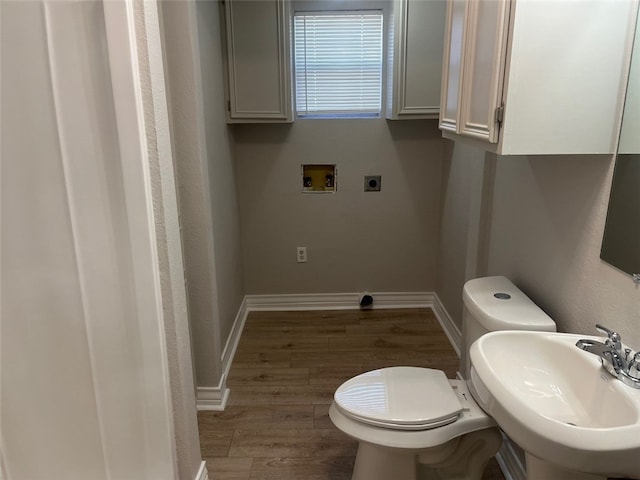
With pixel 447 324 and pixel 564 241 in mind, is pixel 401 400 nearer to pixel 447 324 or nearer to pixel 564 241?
pixel 564 241

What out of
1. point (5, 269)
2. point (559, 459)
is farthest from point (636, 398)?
point (5, 269)

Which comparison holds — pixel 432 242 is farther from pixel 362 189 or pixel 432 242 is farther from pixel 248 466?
pixel 248 466

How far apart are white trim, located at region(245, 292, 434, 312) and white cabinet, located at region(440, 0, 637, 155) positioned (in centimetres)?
216

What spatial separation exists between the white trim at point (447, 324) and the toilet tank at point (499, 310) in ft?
2.88

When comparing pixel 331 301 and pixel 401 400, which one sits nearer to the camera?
pixel 401 400

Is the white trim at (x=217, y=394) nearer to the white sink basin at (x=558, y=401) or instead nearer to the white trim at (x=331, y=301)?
the white trim at (x=331, y=301)

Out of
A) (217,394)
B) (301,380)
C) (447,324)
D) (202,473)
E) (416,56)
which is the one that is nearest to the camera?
(202,473)

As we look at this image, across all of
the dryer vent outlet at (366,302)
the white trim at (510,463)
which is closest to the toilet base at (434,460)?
the white trim at (510,463)

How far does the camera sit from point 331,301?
348 centimetres

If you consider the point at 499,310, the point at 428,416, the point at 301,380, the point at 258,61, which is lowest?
the point at 301,380

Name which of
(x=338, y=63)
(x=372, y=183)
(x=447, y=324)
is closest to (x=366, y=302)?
(x=447, y=324)

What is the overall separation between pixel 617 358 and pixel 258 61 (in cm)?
242

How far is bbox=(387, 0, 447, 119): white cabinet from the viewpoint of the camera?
2766 millimetres

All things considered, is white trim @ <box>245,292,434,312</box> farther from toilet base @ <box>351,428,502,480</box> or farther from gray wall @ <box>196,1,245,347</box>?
toilet base @ <box>351,428,502,480</box>
